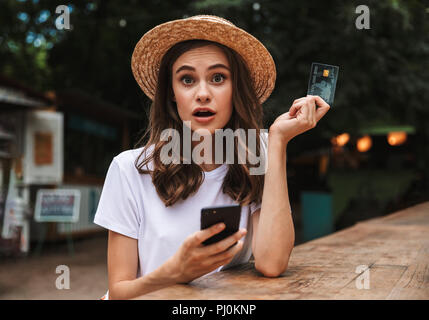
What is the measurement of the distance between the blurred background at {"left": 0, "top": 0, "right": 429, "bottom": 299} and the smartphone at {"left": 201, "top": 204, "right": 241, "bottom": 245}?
2579 mm

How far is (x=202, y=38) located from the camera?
5.40ft

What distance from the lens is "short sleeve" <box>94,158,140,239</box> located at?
1.52 metres

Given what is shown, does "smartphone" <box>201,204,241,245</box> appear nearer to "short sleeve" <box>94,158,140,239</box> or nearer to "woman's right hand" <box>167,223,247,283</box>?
"woman's right hand" <box>167,223,247,283</box>

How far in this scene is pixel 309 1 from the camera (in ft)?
20.8

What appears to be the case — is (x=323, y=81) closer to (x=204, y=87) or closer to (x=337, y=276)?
(x=204, y=87)

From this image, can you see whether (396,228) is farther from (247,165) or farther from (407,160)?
(407,160)

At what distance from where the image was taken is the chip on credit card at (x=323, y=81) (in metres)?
1.52

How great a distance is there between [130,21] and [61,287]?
181 inches

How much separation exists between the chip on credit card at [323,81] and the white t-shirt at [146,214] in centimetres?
51

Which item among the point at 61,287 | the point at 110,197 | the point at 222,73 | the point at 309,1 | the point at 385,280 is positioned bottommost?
the point at 61,287

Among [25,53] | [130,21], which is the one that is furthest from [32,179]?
[25,53]

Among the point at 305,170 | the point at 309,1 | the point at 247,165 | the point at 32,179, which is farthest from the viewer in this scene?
the point at 305,170

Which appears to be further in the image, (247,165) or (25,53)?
(25,53)

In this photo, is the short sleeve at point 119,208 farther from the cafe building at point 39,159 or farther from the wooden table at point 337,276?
the cafe building at point 39,159
